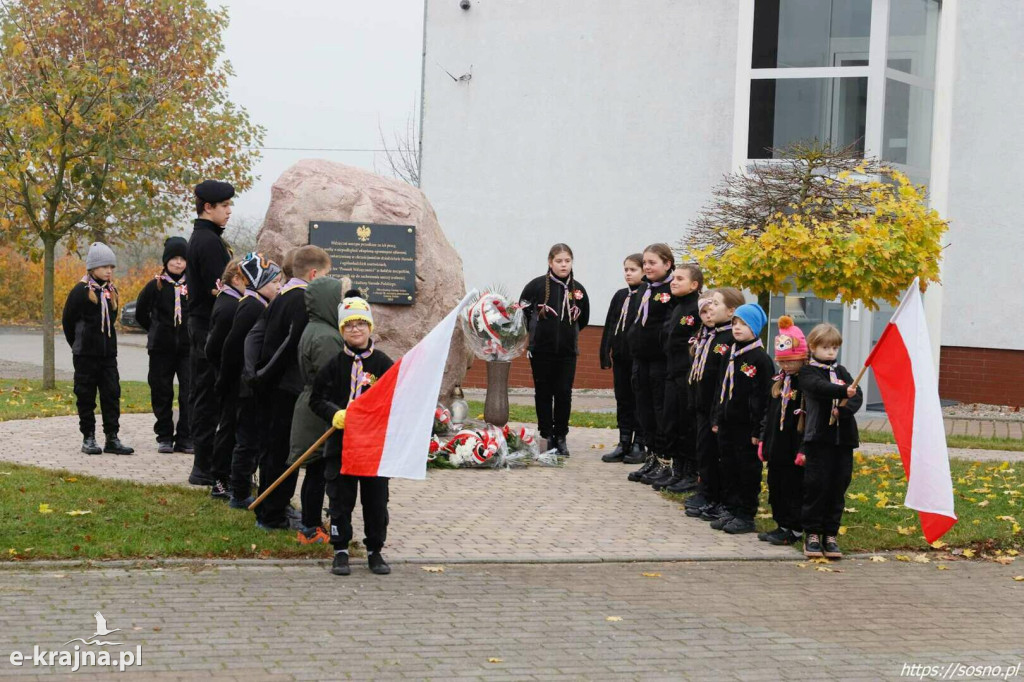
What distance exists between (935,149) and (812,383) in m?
12.5

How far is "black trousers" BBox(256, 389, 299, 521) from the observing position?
7.72m

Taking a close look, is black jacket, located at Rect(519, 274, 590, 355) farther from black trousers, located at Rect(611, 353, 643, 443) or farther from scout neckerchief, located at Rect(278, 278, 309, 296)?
scout neckerchief, located at Rect(278, 278, 309, 296)

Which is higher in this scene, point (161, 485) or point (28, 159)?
point (28, 159)

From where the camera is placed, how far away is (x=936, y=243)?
13.3 m

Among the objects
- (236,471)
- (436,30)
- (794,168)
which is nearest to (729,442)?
(236,471)

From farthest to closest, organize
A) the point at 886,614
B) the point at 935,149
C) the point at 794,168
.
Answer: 1. the point at 935,149
2. the point at 794,168
3. the point at 886,614

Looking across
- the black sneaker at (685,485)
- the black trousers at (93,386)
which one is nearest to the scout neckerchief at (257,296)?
the black trousers at (93,386)

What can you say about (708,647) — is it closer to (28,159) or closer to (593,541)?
(593,541)

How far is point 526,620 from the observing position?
6.13 m

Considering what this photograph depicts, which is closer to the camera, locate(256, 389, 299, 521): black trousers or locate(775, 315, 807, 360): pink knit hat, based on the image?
locate(256, 389, 299, 521): black trousers

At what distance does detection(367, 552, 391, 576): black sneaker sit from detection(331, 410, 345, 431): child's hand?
782mm

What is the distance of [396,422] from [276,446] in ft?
4.17

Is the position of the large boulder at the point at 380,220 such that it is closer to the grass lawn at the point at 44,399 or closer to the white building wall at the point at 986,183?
the grass lawn at the point at 44,399

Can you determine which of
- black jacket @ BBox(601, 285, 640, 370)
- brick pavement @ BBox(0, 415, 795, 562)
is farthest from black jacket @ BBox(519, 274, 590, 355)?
brick pavement @ BBox(0, 415, 795, 562)
